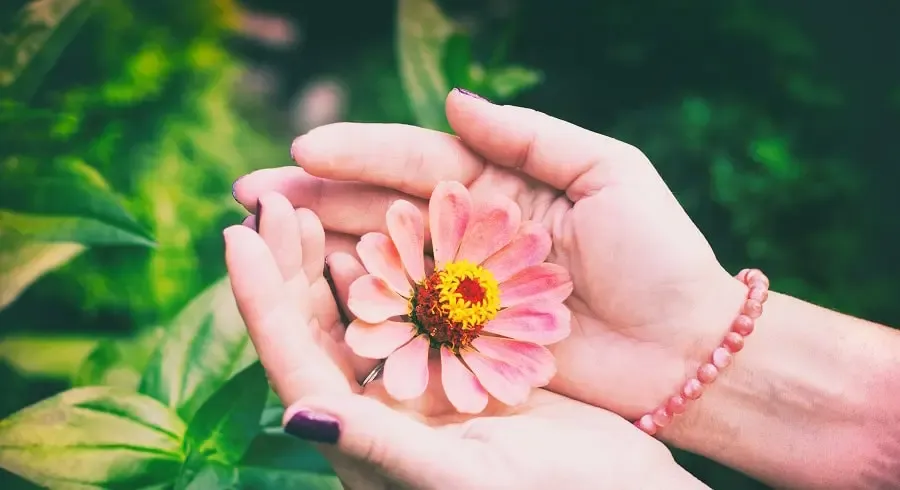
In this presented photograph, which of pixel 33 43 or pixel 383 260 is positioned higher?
pixel 383 260

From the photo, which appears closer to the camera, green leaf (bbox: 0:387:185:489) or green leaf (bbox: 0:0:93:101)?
→ green leaf (bbox: 0:387:185:489)

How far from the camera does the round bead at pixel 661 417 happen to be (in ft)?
2.69

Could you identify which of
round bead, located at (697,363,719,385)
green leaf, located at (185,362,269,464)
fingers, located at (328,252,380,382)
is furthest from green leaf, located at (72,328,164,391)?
round bead, located at (697,363,719,385)

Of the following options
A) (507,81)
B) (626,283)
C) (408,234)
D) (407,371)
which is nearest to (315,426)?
(407,371)

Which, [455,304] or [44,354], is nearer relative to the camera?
[455,304]

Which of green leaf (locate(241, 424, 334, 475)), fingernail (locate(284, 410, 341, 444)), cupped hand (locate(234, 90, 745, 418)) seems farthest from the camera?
green leaf (locate(241, 424, 334, 475))

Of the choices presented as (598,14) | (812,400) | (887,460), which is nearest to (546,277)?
(812,400)

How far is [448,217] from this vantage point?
2.58 ft

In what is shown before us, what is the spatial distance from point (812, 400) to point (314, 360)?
60cm

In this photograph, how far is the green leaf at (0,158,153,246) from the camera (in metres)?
0.92

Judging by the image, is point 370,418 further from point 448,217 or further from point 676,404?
point 676,404

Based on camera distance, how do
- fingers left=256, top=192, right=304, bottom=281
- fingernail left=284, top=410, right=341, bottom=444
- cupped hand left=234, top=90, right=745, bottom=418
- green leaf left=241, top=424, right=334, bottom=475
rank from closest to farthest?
fingernail left=284, top=410, right=341, bottom=444
fingers left=256, top=192, right=304, bottom=281
cupped hand left=234, top=90, right=745, bottom=418
green leaf left=241, top=424, right=334, bottom=475

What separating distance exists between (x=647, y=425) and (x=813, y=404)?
0.20 metres

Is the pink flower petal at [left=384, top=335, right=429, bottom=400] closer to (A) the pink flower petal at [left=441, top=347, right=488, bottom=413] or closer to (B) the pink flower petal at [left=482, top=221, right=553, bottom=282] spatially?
(A) the pink flower petal at [left=441, top=347, right=488, bottom=413]
